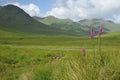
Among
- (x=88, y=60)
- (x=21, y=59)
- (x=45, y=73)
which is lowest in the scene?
(x=21, y=59)

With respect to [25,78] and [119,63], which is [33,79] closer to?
[25,78]

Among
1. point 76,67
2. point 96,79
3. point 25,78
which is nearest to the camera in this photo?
point 96,79

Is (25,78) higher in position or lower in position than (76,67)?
lower

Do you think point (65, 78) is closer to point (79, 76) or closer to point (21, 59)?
point (79, 76)

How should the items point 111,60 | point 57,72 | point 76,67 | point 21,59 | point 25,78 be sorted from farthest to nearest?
point 21,59 → point 25,78 → point 57,72 → point 111,60 → point 76,67

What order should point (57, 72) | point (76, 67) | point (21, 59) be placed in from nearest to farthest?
point (76, 67) < point (57, 72) < point (21, 59)

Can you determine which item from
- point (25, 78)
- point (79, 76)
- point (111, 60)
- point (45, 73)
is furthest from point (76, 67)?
point (25, 78)

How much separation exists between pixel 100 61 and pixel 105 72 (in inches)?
23.1

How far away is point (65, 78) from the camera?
28.4 ft

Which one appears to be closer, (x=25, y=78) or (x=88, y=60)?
(x=88, y=60)

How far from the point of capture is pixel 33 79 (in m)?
10.7

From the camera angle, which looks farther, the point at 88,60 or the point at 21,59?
the point at 21,59

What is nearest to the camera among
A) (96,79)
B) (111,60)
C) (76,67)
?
(96,79)

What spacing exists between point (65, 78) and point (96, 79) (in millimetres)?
1275
